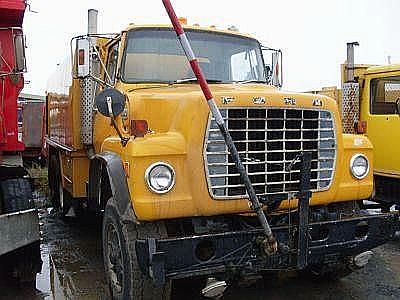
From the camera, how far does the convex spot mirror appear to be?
4238mm

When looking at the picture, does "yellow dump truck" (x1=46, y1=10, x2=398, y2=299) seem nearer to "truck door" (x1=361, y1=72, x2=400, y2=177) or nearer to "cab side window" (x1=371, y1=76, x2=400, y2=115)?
"truck door" (x1=361, y1=72, x2=400, y2=177)

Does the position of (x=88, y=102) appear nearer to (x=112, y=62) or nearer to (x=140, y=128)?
(x=112, y=62)

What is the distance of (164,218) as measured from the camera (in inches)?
149

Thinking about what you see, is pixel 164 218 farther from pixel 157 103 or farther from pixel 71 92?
pixel 71 92

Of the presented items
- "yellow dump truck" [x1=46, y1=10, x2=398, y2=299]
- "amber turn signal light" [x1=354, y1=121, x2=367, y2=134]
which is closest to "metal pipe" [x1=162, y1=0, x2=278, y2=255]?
"yellow dump truck" [x1=46, y1=10, x2=398, y2=299]

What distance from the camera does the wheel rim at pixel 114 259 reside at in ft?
13.9

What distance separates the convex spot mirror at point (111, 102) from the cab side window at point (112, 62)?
0.99m

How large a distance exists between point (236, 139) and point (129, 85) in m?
1.55

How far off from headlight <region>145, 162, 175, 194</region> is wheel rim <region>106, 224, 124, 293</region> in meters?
0.71

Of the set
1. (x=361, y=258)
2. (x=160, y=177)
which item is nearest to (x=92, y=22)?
(x=160, y=177)

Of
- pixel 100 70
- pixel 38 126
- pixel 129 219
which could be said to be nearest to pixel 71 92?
pixel 100 70

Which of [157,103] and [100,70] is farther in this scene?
[100,70]

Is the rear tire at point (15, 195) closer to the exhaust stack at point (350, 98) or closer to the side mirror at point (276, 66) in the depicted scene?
the side mirror at point (276, 66)

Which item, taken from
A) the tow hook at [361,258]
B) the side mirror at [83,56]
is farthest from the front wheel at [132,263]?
A: the tow hook at [361,258]
